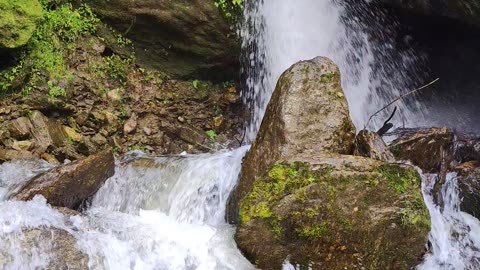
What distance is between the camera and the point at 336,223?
424 cm

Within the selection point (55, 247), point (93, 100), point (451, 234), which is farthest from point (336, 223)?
point (93, 100)

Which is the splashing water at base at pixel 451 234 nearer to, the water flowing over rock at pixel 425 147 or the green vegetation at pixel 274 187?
the water flowing over rock at pixel 425 147

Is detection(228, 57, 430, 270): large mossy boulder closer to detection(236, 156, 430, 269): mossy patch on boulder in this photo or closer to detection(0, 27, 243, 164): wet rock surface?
detection(236, 156, 430, 269): mossy patch on boulder

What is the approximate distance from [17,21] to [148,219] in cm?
340

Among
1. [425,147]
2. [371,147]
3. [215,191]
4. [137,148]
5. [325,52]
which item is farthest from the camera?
[325,52]

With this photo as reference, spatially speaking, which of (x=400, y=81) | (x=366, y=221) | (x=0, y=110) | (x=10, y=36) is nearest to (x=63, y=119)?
(x=0, y=110)

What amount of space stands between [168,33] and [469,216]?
203 inches

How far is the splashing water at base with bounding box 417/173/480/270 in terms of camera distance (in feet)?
15.7

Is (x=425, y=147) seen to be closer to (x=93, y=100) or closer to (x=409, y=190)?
(x=409, y=190)

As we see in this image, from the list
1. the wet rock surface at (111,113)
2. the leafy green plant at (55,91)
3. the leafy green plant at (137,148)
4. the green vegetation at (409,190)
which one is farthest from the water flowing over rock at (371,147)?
the leafy green plant at (55,91)

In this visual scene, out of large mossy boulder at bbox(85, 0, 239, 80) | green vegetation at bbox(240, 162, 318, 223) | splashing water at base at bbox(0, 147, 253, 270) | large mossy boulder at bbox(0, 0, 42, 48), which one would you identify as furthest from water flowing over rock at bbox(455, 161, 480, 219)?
large mossy boulder at bbox(0, 0, 42, 48)

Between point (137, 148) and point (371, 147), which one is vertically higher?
point (371, 147)

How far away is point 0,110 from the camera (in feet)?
21.1

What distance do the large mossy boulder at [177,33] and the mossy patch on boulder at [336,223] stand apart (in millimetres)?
4220
